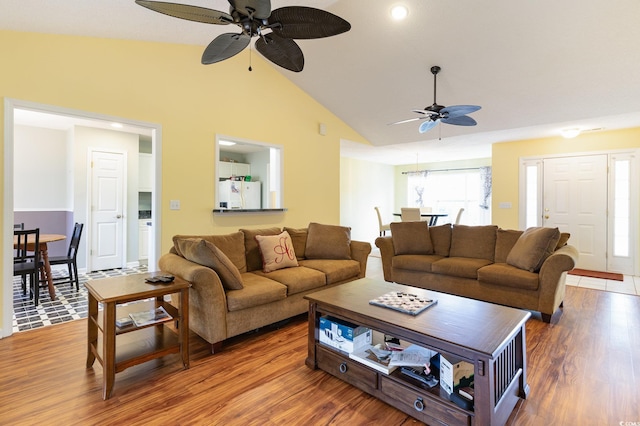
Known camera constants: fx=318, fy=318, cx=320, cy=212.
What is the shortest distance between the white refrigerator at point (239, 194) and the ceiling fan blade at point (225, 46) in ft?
12.8

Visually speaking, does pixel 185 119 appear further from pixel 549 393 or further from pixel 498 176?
pixel 498 176

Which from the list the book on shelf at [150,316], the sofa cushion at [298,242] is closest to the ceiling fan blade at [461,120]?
the sofa cushion at [298,242]

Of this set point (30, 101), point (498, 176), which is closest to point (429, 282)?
point (498, 176)

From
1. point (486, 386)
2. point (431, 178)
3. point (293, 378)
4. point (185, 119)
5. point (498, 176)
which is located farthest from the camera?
point (431, 178)

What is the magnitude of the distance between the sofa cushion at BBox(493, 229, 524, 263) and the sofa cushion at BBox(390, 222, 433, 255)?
2.63ft

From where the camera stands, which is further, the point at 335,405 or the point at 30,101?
the point at 30,101

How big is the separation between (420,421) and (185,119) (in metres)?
3.76

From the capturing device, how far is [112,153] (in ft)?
17.9

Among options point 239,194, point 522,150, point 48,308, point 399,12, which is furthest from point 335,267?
point 522,150

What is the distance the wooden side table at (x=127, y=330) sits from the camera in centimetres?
187

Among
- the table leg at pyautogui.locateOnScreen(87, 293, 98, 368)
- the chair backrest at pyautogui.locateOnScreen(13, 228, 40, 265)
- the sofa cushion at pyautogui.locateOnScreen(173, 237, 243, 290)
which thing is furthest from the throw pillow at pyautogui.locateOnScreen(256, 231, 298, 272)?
the chair backrest at pyautogui.locateOnScreen(13, 228, 40, 265)

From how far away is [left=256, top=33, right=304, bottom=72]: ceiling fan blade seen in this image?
7.13 ft

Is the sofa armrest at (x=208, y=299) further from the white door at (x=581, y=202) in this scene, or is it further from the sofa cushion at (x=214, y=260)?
the white door at (x=581, y=202)

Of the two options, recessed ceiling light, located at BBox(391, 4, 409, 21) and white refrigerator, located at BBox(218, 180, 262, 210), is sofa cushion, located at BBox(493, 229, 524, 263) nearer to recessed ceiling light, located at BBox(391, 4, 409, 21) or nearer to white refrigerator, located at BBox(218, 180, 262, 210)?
recessed ceiling light, located at BBox(391, 4, 409, 21)
